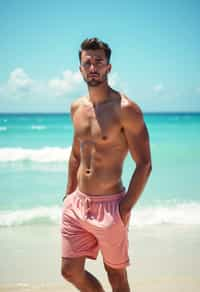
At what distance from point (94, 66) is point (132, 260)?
243cm

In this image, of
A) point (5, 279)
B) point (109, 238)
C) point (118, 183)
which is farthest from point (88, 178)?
point (5, 279)

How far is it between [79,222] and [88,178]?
0.26m

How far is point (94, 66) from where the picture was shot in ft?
8.27

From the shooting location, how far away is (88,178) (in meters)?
2.67

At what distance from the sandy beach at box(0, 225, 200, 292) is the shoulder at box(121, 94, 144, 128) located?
1.73 metres

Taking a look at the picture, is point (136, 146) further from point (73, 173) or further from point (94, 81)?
point (73, 173)

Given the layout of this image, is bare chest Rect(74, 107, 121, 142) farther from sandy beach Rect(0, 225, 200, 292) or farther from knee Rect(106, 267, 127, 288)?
sandy beach Rect(0, 225, 200, 292)

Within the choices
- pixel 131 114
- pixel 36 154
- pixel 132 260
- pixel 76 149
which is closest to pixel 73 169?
pixel 76 149

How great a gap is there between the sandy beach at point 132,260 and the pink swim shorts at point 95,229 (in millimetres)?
1126

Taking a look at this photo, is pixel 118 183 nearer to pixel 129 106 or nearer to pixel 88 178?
pixel 88 178

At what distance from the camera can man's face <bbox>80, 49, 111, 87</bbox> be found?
2527mm

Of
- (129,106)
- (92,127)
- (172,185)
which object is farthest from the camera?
(172,185)

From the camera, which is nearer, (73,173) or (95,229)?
(95,229)

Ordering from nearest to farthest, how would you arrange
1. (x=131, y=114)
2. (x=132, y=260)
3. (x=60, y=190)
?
(x=131, y=114) → (x=132, y=260) → (x=60, y=190)
